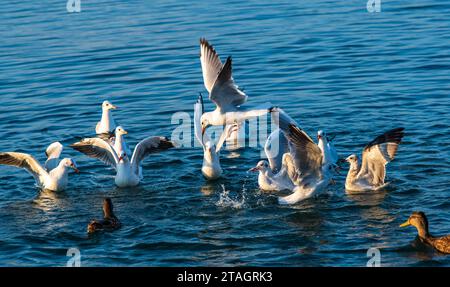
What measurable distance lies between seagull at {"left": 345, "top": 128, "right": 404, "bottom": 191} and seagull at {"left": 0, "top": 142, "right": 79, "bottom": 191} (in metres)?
4.81

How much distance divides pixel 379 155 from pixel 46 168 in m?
5.89

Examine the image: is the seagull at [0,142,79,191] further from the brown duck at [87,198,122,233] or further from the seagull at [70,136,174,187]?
the brown duck at [87,198,122,233]

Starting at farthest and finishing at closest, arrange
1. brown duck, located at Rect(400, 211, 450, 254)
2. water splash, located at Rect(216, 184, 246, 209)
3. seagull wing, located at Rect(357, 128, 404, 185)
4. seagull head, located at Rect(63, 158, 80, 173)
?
seagull head, located at Rect(63, 158, 80, 173), seagull wing, located at Rect(357, 128, 404, 185), water splash, located at Rect(216, 184, 246, 209), brown duck, located at Rect(400, 211, 450, 254)

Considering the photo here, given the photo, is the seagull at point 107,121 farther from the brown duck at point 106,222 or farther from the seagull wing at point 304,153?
the seagull wing at point 304,153

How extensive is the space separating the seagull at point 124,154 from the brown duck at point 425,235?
517 cm

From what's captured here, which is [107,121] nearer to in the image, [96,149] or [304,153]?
[96,149]

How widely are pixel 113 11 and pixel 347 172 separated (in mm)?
18648

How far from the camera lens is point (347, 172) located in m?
16.8

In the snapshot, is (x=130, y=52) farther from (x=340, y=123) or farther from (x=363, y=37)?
(x=340, y=123)

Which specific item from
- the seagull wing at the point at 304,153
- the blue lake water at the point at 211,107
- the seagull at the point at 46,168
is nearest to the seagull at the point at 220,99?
the blue lake water at the point at 211,107

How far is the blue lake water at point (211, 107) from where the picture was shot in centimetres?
1358

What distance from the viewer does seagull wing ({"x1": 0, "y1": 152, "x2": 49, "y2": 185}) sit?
54.8 ft

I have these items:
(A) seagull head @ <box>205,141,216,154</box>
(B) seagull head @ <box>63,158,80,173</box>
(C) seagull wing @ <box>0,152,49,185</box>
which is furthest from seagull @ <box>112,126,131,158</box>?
(A) seagull head @ <box>205,141,216,154</box>

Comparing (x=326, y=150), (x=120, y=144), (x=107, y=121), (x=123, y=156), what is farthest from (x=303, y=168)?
(x=107, y=121)
